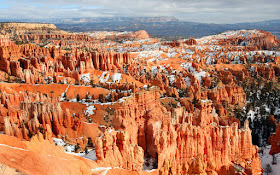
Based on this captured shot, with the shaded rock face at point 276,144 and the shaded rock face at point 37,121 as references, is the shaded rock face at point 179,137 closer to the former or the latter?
the shaded rock face at point 276,144

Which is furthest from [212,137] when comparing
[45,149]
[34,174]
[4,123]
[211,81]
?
[211,81]

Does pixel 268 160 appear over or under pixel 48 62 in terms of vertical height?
under

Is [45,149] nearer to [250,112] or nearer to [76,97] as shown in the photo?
[76,97]

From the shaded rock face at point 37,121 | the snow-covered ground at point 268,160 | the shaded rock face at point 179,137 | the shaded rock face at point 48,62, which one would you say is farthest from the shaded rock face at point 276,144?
the shaded rock face at point 48,62

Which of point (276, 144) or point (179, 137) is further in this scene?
point (276, 144)

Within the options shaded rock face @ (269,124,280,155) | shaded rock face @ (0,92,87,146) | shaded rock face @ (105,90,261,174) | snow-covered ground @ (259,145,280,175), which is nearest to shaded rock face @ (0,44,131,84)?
shaded rock face @ (0,92,87,146)

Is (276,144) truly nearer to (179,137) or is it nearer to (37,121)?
(179,137)

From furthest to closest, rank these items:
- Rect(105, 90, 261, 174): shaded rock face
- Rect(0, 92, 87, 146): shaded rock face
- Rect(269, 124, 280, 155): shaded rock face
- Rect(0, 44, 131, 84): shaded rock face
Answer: Rect(0, 44, 131, 84): shaded rock face, Rect(269, 124, 280, 155): shaded rock face, Rect(0, 92, 87, 146): shaded rock face, Rect(105, 90, 261, 174): shaded rock face

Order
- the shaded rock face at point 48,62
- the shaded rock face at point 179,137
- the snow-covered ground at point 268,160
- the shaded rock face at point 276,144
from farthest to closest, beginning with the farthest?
the shaded rock face at point 48,62 → the shaded rock face at point 276,144 → the snow-covered ground at point 268,160 → the shaded rock face at point 179,137

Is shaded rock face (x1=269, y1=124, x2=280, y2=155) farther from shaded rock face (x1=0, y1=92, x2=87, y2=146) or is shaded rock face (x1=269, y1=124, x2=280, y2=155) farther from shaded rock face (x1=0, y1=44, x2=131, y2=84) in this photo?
shaded rock face (x1=0, y1=44, x2=131, y2=84)

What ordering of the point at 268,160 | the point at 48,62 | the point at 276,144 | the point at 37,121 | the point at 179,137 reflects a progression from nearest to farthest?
the point at 179,137
the point at 37,121
the point at 268,160
the point at 276,144
the point at 48,62

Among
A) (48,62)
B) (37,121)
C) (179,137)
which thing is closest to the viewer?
(179,137)

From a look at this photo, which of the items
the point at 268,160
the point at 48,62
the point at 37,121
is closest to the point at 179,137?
the point at 268,160

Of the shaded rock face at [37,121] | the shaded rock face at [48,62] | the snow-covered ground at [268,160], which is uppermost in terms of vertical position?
the shaded rock face at [48,62]
